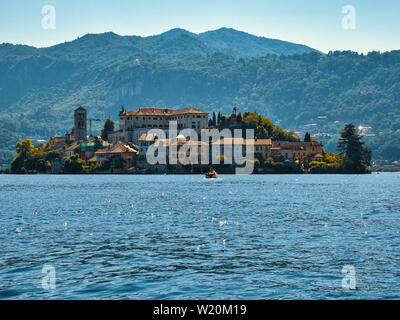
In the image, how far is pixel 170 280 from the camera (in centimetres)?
2525

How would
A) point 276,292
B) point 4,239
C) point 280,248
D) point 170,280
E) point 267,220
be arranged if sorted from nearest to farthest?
1. point 276,292
2. point 170,280
3. point 280,248
4. point 4,239
5. point 267,220

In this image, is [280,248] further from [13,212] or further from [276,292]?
[13,212]

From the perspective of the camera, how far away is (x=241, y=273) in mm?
26906

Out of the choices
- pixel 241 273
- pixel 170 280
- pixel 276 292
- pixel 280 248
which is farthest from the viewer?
pixel 280 248

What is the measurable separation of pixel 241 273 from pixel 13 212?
44395 millimetres

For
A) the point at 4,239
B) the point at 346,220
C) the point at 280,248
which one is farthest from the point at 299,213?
the point at 4,239
